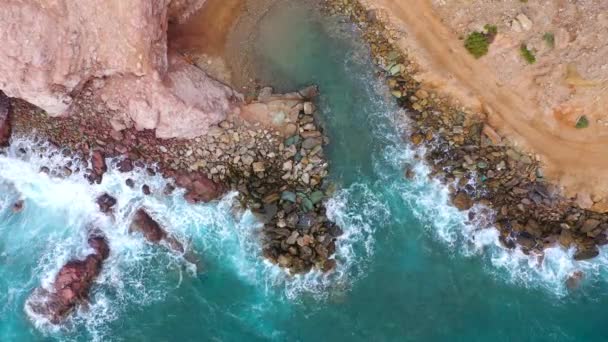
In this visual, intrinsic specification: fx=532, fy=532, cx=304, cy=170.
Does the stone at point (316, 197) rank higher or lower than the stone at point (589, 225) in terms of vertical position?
lower

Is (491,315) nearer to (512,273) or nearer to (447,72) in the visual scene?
(512,273)

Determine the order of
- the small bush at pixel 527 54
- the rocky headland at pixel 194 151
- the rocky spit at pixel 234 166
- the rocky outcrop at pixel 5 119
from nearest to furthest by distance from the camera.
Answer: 1. the small bush at pixel 527 54
2. the rocky headland at pixel 194 151
3. the rocky outcrop at pixel 5 119
4. the rocky spit at pixel 234 166

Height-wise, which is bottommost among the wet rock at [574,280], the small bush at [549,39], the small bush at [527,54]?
the wet rock at [574,280]

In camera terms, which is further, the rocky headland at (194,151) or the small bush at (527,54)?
the rocky headland at (194,151)

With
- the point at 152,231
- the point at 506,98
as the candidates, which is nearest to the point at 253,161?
the point at 152,231

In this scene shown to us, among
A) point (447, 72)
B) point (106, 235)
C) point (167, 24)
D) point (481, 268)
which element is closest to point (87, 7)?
point (167, 24)

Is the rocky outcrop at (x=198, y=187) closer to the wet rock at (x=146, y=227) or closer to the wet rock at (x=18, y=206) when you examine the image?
the wet rock at (x=146, y=227)

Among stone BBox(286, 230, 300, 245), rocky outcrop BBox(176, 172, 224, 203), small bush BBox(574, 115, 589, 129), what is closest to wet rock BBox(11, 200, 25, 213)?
rocky outcrop BBox(176, 172, 224, 203)

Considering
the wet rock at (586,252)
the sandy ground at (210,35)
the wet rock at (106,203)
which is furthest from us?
the wet rock at (106,203)

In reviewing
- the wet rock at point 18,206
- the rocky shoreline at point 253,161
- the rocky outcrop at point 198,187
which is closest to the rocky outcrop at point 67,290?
the wet rock at point 18,206
